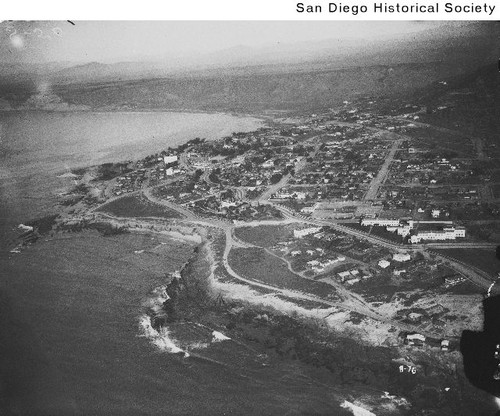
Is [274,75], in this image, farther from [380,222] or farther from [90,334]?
[90,334]

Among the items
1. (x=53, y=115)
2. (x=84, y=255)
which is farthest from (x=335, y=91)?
(x=84, y=255)

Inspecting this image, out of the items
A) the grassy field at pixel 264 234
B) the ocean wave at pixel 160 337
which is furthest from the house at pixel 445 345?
the ocean wave at pixel 160 337

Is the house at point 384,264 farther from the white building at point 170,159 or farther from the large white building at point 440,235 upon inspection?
the white building at point 170,159

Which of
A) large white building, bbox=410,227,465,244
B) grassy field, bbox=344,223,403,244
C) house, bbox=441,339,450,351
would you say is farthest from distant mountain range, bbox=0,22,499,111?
house, bbox=441,339,450,351

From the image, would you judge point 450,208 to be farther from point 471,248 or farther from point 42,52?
point 42,52

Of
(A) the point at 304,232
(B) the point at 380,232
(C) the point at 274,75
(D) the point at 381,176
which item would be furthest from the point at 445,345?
(C) the point at 274,75

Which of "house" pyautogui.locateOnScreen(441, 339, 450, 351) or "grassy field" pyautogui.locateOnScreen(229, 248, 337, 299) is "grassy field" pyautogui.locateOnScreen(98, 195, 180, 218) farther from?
"house" pyautogui.locateOnScreen(441, 339, 450, 351)

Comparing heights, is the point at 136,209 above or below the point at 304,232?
above
